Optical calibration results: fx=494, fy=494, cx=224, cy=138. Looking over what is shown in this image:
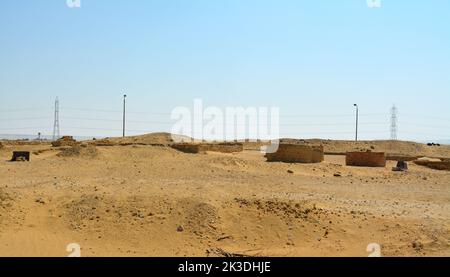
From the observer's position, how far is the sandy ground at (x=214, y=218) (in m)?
9.12

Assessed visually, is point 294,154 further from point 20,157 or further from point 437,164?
point 20,157

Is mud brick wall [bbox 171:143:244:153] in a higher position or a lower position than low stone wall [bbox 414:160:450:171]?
higher

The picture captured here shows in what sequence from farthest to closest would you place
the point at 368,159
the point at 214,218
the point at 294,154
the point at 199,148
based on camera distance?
the point at 199,148
the point at 368,159
the point at 294,154
the point at 214,218

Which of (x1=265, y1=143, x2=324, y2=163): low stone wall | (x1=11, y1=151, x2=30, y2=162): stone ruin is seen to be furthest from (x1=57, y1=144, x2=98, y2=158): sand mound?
(x1=265, y1=143, x2=324, y2=163): low stone wall

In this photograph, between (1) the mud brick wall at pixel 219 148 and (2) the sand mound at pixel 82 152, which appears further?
(1) the mud brick wall at pixel 219 148

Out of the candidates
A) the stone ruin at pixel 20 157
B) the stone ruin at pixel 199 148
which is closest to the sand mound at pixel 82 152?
the stone ruin at pixel 20 157

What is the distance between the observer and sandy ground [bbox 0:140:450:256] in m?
9.12

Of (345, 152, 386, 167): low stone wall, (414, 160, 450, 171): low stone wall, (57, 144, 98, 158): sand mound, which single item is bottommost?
(414, 160, 450, 171): low stone wall

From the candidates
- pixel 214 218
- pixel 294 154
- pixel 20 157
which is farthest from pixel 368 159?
pixel 20 157

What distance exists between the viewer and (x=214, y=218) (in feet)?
33.2

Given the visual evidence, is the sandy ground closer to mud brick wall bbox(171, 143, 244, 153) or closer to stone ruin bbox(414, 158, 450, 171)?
mud brick wall bbox(171, 143, 244, 153)

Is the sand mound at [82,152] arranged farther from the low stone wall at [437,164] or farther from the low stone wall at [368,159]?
the low stone wall at [437,164]

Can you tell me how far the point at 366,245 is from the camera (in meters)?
8.98
